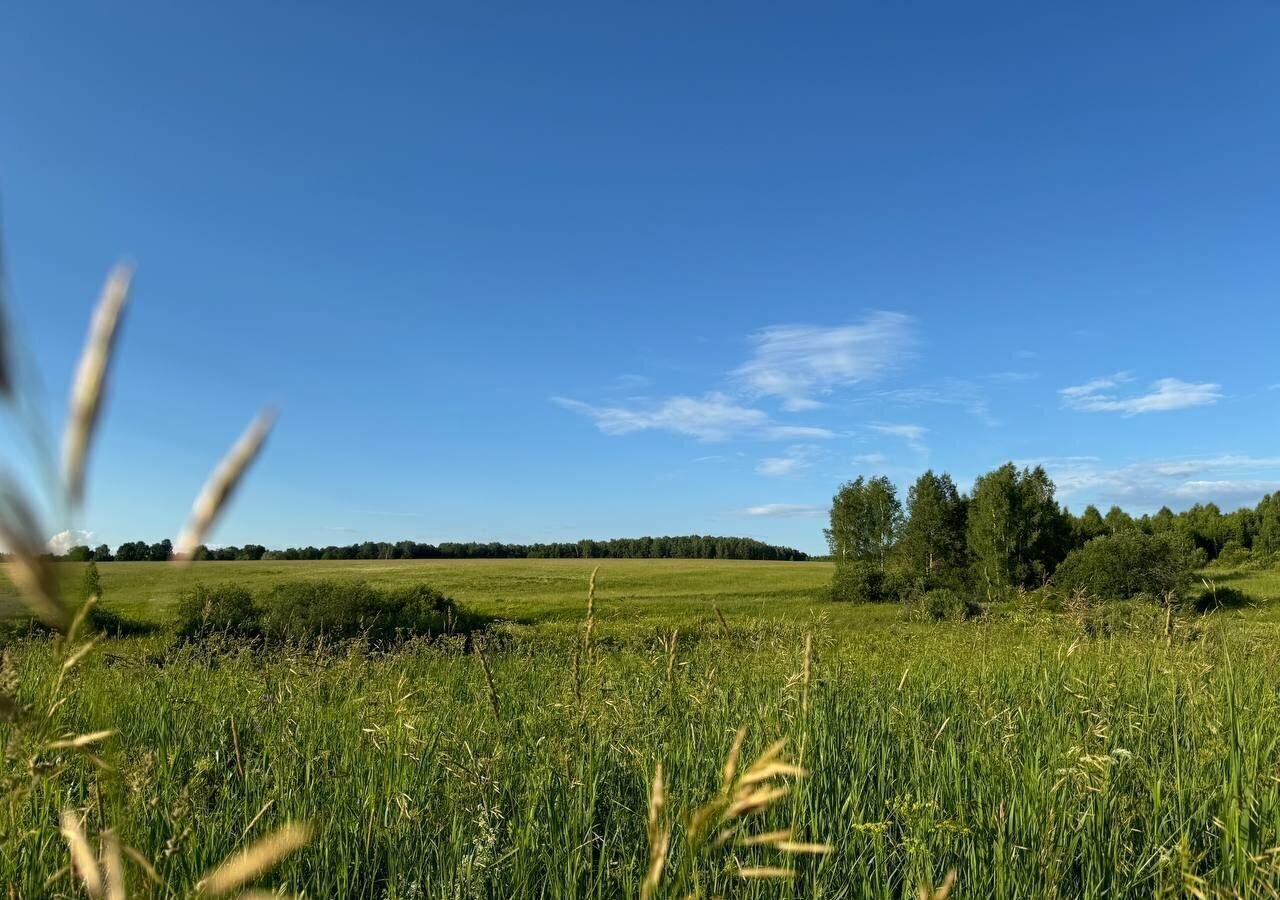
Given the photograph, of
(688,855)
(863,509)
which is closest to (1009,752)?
(688,855)

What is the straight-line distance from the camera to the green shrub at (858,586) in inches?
1599

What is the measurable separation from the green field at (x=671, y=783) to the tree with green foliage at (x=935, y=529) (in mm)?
43821

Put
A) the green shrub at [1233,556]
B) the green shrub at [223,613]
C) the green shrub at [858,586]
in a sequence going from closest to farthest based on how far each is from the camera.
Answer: the green shrub at [223,613], the green shrub at [858,586], the green shrub at [1233,556]

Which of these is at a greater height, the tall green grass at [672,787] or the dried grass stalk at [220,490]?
the dried grass stalk at [220,490]

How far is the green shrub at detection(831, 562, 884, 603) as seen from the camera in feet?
133

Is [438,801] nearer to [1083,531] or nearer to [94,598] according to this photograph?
[94,598]

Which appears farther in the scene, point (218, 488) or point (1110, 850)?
point (1110, 850)

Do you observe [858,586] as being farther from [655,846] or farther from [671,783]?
[655,846]

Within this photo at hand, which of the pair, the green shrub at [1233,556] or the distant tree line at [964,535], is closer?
the distant tree line at [964,535]

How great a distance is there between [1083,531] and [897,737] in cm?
7414

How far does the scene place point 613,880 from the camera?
10.6 ft

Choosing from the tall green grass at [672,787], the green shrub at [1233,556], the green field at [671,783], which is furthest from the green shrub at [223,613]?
the green shrub at [1233,556]

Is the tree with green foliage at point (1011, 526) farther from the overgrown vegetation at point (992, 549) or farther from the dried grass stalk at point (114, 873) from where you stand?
the dried grass stalk at point (114, 873)

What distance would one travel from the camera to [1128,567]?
28.4m
